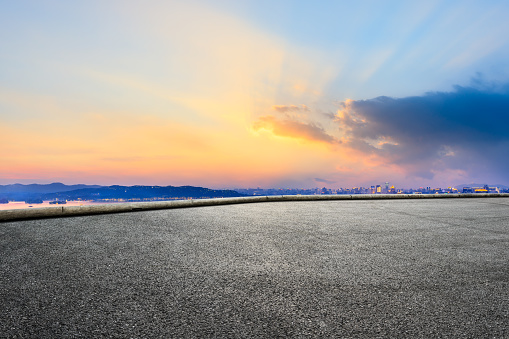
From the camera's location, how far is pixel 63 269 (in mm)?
4500

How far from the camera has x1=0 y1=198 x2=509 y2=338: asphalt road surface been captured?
2.91 metres

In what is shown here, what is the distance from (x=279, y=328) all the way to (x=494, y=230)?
7.41 metres

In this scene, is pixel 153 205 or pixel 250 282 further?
pixel 153 205

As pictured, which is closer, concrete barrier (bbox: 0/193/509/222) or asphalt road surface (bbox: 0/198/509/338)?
asphalt road surface (bbox: 0/198/509/338)

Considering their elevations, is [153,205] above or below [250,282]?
above

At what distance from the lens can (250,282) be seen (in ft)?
13.1

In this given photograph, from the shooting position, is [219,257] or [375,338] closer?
[375,338]

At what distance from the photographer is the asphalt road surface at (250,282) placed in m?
2.91

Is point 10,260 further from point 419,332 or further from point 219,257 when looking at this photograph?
point 419,332

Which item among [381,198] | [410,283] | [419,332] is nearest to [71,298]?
[419,332]

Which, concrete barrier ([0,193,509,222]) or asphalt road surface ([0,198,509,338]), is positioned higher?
concrete barrier ([0,193,509,222])

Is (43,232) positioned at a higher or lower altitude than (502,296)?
higher

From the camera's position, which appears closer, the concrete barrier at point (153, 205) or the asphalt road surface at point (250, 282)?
the asphalt road surface at point (250, 282)

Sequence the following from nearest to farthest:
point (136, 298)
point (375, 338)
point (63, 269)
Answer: point (375, 338)
point (136, 298)
point (63, 269)
